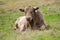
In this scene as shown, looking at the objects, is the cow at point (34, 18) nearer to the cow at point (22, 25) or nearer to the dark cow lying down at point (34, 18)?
the dark cow lying down at point (34, 18)

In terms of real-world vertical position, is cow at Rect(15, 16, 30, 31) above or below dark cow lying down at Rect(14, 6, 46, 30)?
below

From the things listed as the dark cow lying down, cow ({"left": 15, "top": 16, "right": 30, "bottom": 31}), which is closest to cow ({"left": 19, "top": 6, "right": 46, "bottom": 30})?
the dark cow lying down

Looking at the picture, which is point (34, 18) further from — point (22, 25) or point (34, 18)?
point (22, 25)

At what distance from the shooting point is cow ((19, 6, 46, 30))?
1492 cm

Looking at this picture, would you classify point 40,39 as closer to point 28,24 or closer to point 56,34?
point 56,34

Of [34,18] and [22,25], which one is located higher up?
[34,18]

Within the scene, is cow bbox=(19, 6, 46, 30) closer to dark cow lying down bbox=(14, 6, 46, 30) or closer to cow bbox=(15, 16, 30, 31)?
dark cow lying down bbox=(14, 6, 46, 30)

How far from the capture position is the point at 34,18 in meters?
15.2

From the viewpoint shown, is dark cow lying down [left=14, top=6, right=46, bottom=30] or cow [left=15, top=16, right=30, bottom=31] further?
cow [left=15, top=16, right=30, bottom=31]

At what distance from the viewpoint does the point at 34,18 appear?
15.2 meters

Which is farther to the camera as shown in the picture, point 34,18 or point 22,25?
point 22,25

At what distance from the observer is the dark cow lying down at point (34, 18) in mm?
14922

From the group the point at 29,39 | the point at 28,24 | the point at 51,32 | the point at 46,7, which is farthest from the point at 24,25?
the point at 46,7

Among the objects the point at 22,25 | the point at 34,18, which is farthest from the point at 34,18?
the point at 22,25
